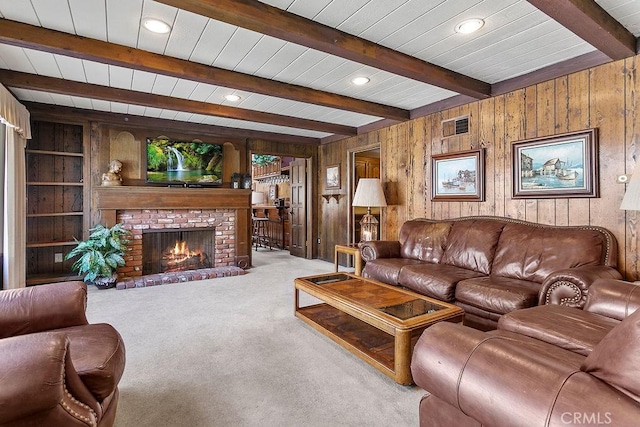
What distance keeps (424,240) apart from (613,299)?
2.11 metres

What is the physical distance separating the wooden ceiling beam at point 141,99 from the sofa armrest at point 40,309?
2527 millimetres

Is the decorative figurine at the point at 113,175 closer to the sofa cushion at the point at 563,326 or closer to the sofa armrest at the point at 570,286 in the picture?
the sofa cushion at the point at 563,326

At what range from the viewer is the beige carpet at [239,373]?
169 centimetres

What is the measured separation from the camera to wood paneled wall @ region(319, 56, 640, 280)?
8.79 ft

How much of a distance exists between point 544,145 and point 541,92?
0.51 meters

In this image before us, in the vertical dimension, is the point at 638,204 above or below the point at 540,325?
above

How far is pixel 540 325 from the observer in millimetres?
1678

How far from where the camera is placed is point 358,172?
6824 mm

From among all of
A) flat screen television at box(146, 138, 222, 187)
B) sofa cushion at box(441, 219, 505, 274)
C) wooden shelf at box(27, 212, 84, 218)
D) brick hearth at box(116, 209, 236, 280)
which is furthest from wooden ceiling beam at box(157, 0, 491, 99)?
wooden shelf at box(27, 212, 84, 218)

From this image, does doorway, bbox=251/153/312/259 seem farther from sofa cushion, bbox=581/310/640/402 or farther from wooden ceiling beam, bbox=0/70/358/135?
sofa cushion, bbox=581/310/640/402

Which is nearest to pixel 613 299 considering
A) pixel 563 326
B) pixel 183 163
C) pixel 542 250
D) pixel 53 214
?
pixel 563 326

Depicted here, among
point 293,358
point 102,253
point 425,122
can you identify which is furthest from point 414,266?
point 102,253

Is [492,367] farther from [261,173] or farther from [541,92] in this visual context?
[261,173]

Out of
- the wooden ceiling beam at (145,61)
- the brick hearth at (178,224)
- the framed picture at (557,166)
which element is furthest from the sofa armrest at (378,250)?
the brick hearth at (178,224)
